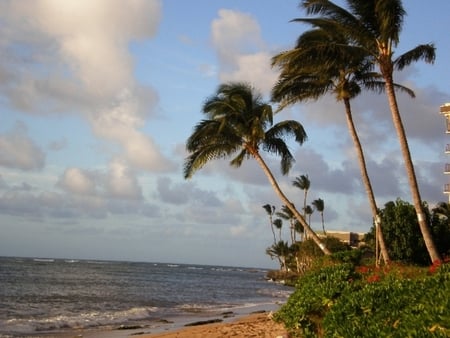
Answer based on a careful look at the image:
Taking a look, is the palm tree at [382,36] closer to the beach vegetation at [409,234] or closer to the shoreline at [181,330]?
the shoreline at [181,330]

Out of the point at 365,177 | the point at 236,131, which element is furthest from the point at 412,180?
the point at 236,131

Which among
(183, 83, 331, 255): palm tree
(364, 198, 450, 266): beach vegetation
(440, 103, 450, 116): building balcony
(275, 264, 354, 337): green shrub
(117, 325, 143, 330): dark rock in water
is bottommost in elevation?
(117, 325, 143, 330): dark rock in water

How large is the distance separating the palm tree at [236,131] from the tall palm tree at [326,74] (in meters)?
1.89

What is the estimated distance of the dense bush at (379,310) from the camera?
4055 millimetres

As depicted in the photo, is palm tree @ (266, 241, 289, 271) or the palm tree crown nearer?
the palm tree crown

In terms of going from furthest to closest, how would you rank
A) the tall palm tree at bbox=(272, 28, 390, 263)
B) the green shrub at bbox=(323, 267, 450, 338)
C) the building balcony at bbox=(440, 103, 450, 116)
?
the building balcony at bbox=(440, 103, 450, 116) → the tall palm tree at bbox=(272, 28, 390, 263) → the green shrub at bbox=(323, 267, 450, 338)

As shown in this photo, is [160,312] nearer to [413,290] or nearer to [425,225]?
[425,225]

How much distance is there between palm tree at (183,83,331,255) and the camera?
2175 centimetres

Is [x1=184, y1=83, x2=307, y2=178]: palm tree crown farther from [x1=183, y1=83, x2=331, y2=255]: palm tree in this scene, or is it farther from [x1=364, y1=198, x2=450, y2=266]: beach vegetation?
[x1=364, y1=198, x2=450, y2=266]: beach vegetation

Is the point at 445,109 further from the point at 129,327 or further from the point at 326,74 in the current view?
the point at 129,327

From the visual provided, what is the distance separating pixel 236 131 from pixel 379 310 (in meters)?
17.3

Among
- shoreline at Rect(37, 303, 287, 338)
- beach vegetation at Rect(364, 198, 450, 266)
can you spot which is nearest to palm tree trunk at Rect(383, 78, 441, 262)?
shoreline at Rect(37, 303, 287, 338)

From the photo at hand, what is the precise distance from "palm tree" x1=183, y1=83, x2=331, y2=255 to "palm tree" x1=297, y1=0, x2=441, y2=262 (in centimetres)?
544

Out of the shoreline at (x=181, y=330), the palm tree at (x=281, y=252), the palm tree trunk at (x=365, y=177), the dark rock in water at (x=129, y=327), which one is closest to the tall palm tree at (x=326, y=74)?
the palm tree trunk at (x=365, y=177)
